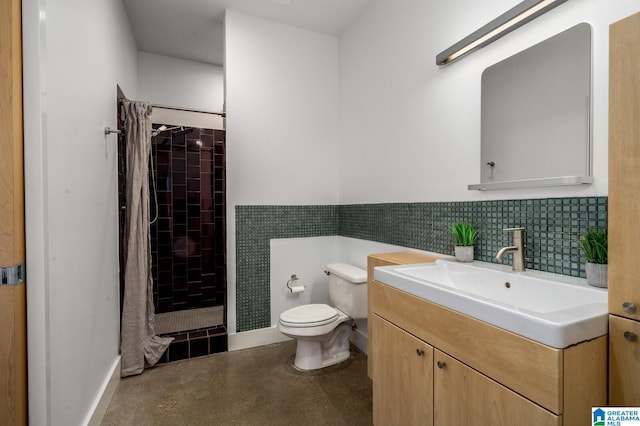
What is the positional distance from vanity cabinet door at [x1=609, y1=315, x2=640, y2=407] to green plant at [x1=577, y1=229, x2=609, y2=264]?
295 mm

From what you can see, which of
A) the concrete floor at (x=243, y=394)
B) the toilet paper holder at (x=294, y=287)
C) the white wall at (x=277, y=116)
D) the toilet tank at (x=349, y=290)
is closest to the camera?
the concrete floor at (x=243, y=394)

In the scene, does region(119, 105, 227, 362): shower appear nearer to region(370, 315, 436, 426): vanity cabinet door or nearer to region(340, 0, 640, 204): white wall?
region(340, 0, 640, 204): white wall

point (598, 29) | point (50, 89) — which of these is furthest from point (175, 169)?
point (598, 29)

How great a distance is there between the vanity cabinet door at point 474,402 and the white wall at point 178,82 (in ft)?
10.8

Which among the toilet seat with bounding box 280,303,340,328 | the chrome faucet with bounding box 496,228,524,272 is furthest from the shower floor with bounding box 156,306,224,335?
the chrome faucet with bounding box 496,228,524,272

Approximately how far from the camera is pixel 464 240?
162 centimetres

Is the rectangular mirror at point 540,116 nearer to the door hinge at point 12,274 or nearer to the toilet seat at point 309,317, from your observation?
the toilet seat at point 309,317

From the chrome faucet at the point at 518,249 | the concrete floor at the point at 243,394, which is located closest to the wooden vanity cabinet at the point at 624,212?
the chrome faucet at the point at 518,249

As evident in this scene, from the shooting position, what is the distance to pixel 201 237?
136 inches

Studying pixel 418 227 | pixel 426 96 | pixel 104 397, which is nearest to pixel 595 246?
pixel 418 227

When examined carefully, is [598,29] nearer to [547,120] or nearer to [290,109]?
[547,120]

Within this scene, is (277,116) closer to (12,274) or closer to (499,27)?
(499,27)

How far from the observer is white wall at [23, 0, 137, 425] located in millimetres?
1182

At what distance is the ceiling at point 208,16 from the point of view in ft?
8.29
